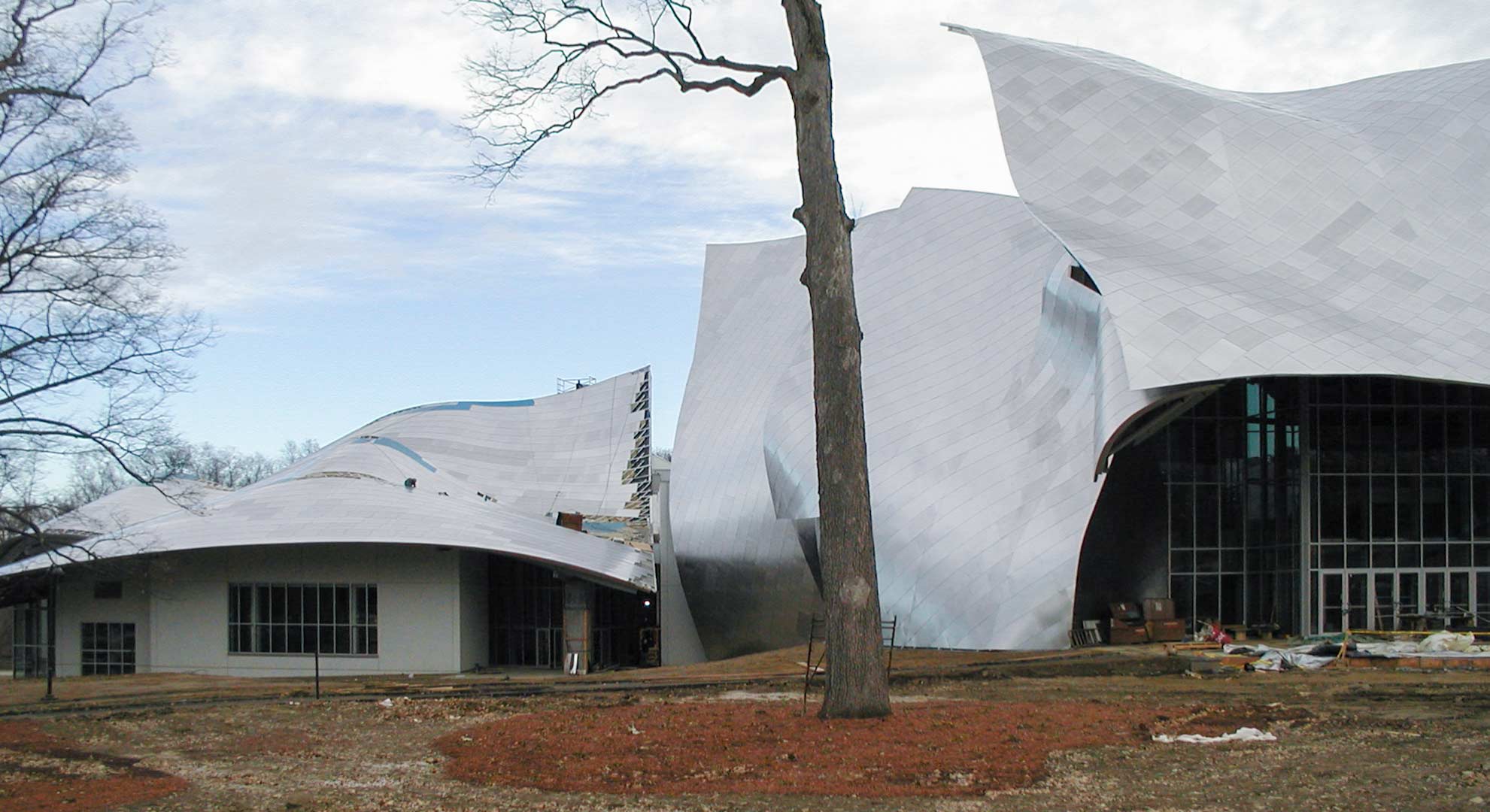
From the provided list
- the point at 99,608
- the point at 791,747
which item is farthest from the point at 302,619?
the point at 791,747

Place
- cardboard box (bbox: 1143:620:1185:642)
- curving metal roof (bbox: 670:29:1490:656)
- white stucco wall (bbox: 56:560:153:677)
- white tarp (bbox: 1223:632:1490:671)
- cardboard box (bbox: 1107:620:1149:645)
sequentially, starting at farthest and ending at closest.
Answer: white stucco wall (bbox: 56:560:153:677)
cardboard box (bbox: 1143:620:1185:642)
cardboard box (bbox: 1107:620:1149:645)
curving metal roof (bbox: 670:29:1490:656)
white tarp (bbox: 1223:632:1490:671)

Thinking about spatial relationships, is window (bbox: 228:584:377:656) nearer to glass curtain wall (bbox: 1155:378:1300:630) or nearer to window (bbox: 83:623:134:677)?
window (bbox: 83:623:134:677)

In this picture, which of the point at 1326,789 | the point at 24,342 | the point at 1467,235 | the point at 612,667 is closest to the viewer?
the point at 1326,789

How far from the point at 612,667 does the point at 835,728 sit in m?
31.5

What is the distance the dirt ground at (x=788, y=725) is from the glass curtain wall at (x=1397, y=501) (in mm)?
8834

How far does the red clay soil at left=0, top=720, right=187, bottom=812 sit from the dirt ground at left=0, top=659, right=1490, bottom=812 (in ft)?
0.16

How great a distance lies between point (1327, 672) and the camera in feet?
79.5

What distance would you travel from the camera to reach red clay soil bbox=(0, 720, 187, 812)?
1322cm

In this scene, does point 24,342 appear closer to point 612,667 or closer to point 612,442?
point 612,667

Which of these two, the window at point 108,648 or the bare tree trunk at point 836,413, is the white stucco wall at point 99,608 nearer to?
the window at point 108,648

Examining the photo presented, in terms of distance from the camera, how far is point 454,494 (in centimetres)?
4759

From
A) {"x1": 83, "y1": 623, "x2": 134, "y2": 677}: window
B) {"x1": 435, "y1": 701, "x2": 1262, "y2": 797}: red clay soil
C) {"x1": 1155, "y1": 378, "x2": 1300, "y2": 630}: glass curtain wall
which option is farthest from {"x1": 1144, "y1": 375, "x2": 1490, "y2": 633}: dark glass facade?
{"x1": 83, "y1": 623, "x2": 134, "y2": 677}: window

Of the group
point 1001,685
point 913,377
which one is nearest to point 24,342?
point 1001,685

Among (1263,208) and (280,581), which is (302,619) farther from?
(1263,208)
